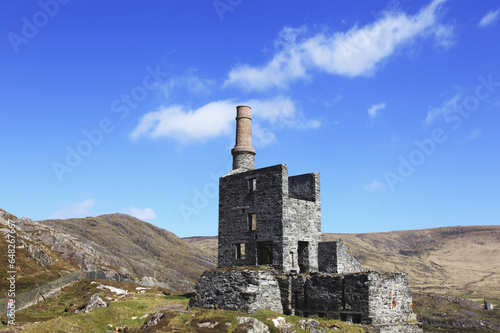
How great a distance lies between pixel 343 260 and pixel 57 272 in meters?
31.4

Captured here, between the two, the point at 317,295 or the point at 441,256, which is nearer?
the point at 317,295

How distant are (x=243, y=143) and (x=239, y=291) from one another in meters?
15.0

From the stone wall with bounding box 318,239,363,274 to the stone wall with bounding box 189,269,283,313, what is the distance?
5.19 metres

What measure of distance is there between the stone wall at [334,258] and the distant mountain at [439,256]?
77.9 meters

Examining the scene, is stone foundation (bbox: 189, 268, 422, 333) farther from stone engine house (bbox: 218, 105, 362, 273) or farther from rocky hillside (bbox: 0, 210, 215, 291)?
rocky hillside (bbox: 0, 210, 215, 291)

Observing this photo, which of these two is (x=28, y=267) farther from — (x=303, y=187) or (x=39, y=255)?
(x=303, y=187)

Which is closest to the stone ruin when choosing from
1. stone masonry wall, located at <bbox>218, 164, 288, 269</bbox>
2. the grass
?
stone masonry wall, located at <bbox>218, 164, 288, 269</bbox>

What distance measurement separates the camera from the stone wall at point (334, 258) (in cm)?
3319

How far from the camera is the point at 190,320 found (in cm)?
2647

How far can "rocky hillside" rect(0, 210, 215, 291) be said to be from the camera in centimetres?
5278

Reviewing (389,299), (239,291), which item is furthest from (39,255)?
(389,299)

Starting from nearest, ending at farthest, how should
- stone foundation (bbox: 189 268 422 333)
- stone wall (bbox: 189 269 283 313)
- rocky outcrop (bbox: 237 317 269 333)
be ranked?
rocky outcrop (bbox: 237 317 269 333), stone foundation (bbox: 189 268 422 333), stone wall (bbox: 189 269 283 313)

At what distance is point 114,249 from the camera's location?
88.9 meters

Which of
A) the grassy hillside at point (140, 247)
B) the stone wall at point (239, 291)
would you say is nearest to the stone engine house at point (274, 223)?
the stone wall at point (239, 291)
